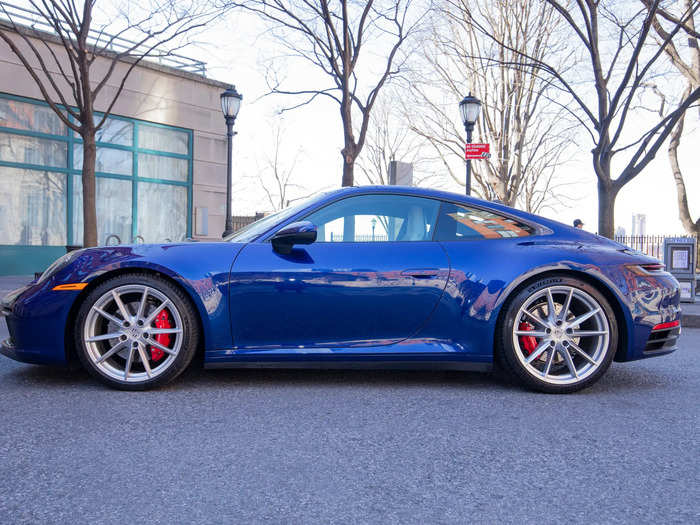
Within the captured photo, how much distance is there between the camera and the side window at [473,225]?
380 cm

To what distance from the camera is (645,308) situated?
147 inches

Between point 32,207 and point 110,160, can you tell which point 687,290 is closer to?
point 110,160

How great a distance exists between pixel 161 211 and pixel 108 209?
5.17 feet

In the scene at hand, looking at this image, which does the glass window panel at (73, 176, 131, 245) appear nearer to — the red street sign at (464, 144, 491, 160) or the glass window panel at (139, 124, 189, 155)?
the glass window panel at (139, 124, 189, 155)

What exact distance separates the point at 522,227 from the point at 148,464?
2624 millimetres

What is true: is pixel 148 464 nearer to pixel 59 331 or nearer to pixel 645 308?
pixel 59 331

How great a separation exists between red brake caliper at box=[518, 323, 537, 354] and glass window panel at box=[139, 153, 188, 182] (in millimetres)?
14891

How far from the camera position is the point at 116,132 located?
52.1ft

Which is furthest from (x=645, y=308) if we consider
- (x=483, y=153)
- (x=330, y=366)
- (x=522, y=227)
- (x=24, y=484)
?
(x=483, y=153)

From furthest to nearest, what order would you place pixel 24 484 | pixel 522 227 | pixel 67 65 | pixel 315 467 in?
1. pixel 67 65
2. pixel 522 227
3. pixel 315 467
4. pixel 24 484

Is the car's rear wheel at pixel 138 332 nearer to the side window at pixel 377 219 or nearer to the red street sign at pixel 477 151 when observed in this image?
the side window at pixel 377 219

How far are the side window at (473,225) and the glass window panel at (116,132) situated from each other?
13752mm

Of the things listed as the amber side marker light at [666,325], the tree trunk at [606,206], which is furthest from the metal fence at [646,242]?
the amber side marker light at [666,325]

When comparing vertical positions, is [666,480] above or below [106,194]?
below
